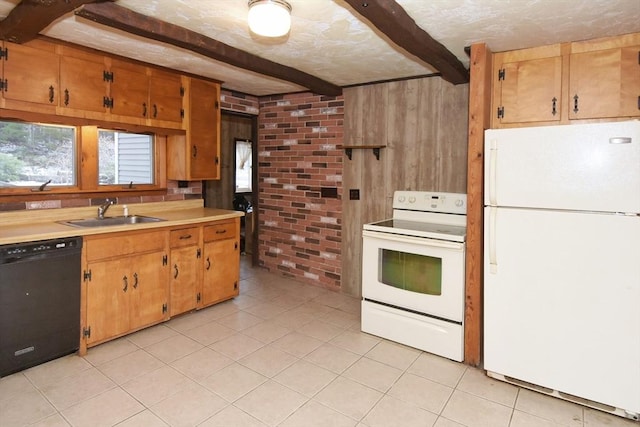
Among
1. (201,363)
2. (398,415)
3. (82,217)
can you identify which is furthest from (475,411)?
(82,217)

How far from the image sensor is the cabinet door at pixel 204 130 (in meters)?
3.67

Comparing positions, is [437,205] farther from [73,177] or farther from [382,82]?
[73,177]

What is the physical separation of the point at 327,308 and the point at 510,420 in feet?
6.26

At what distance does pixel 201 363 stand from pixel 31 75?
2274mm

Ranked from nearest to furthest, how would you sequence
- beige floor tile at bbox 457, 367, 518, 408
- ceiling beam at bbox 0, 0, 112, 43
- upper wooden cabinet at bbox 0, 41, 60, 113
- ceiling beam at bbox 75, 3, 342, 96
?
ceiling beam at bbox 0, 0, 112, 43 → ceiling beam at bbox 75, 3, 342, 96 → beige floor tile at bbox 457, 367, 518, 408 → upper wooden cabinet at bbox 0, 41, 60, 113

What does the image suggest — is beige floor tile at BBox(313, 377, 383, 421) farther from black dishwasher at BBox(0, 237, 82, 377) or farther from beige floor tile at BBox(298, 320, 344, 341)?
black dishwasher at BBox(0, 237, 82, 377)

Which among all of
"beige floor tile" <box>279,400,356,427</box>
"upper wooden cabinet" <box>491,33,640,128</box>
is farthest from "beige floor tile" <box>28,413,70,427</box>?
"upper wooden cabinet" <box>491,33,640,128</box>

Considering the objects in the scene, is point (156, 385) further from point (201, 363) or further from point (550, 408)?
point (550, 408)

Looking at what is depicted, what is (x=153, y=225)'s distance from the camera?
119 inches

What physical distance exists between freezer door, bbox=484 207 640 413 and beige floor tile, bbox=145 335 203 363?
2.06 m

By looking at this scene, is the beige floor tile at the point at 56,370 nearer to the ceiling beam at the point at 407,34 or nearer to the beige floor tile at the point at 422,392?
the beige floor tile at the point at 422,392

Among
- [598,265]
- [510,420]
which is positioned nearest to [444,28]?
[598,265]

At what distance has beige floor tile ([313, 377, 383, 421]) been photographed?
2.15 m

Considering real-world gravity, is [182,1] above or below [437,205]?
above
